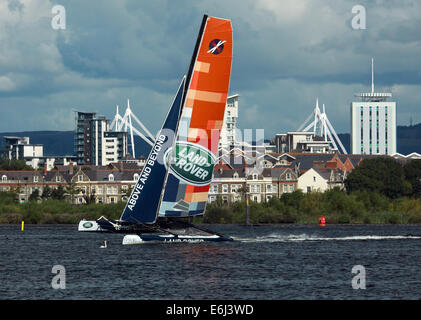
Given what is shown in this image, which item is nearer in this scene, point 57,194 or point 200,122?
point 200,122

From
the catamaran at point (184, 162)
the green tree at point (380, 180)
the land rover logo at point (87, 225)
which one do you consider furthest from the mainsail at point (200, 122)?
the green tree at point (380, 180)

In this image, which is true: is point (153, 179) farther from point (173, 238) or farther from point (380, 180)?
point (380, 180)

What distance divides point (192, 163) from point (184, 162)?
21.2 inches

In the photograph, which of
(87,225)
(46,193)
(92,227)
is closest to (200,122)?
(92,227)

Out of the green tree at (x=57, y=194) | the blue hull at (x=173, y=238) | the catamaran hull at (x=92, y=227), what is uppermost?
the green tree at (x=57, y=194)

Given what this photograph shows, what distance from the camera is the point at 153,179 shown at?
217 feet

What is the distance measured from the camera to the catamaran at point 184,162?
63.9 meters

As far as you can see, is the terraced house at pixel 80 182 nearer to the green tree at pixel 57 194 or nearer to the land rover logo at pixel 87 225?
the green tree at pixel 57 194

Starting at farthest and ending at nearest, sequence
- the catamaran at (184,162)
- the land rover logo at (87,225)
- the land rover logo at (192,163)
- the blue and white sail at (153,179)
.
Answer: the land rover logo at (87,225)
the blue and white sail at (153,179)
the land rover logo at (192,163)
the catamaran at (184,162)

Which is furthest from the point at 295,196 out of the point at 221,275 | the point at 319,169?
the point at 221,275

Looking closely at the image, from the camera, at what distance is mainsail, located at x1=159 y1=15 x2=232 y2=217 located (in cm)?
6299

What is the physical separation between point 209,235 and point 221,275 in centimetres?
1362

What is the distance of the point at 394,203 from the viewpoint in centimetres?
13412
